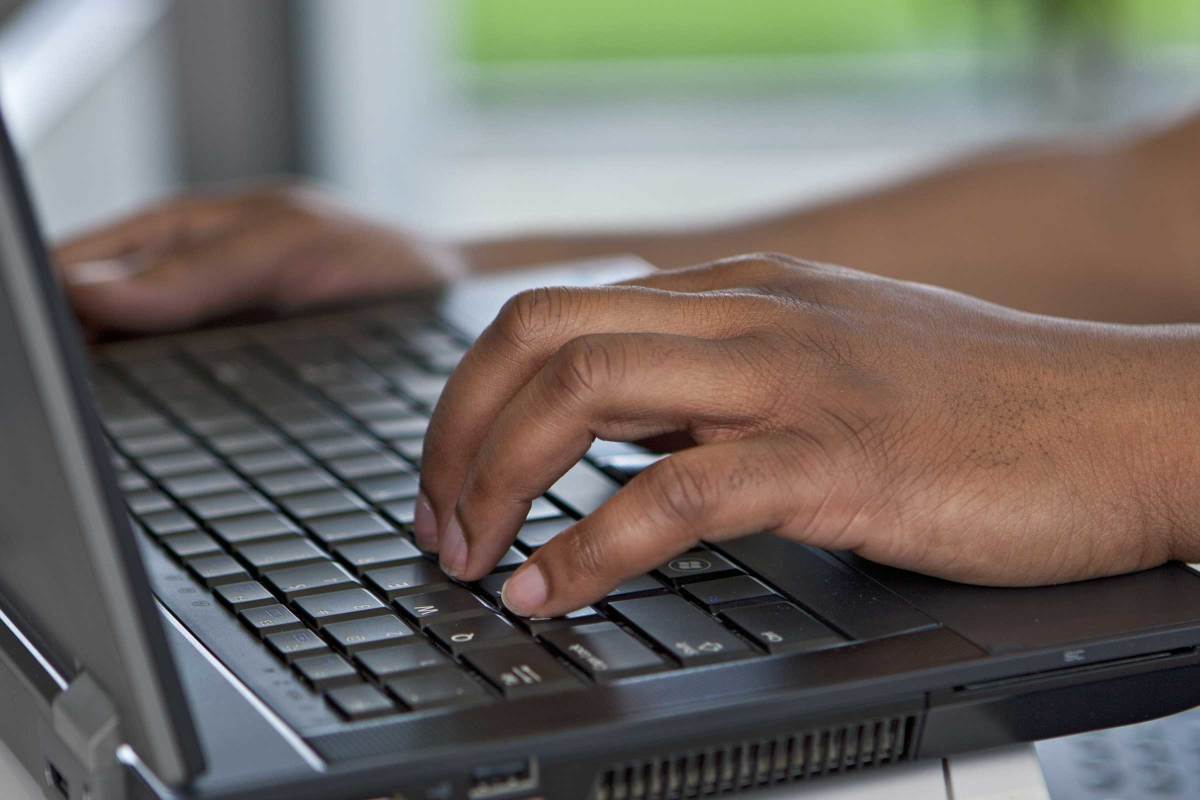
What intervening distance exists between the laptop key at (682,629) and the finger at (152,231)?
0.70 m

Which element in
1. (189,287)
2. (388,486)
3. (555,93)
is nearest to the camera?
(388,486)

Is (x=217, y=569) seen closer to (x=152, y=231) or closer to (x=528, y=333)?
(x=528, y=333)

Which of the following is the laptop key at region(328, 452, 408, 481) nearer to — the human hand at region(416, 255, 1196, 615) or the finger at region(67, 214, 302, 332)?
the human hand at region(416, 255, 1196, 615)

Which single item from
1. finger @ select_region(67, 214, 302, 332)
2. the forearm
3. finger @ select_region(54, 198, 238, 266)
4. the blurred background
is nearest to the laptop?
finger @ select_region(67, 214, 302, 332)

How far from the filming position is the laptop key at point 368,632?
0.52 metres

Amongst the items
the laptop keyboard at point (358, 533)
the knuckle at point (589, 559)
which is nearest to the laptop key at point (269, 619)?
the laptop keyboard at point (358, 533)

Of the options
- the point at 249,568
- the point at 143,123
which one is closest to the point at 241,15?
the point at 143,123

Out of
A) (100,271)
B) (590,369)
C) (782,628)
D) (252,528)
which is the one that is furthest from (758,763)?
(100,271)

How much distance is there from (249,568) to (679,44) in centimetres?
454

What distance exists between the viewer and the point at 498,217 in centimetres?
367

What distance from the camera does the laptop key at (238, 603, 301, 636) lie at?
545mm

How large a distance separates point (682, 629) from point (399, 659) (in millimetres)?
Result: 101

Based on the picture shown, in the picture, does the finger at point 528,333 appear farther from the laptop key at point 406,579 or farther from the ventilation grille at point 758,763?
the ventilation grille at point 758,763

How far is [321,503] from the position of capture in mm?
700
